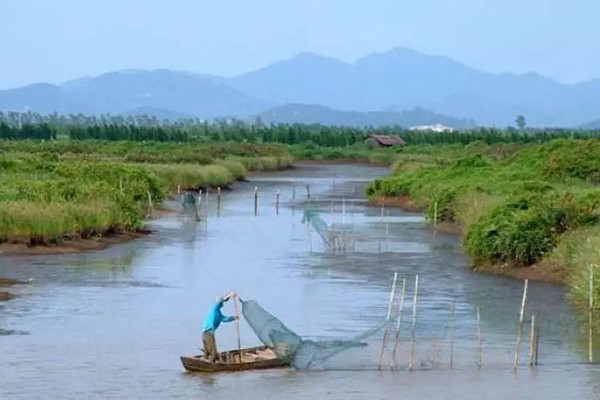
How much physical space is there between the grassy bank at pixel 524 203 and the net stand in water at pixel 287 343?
6295 mm

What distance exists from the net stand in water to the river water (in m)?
0.24

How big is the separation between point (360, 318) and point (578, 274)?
15.2ft

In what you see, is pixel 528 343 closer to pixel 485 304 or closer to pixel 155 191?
pixel 485 304

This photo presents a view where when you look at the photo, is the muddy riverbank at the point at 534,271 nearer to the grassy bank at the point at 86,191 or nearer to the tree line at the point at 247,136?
the grassy bank at the point at 86,191

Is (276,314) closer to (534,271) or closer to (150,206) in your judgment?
(534,271)

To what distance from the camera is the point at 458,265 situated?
36.6m

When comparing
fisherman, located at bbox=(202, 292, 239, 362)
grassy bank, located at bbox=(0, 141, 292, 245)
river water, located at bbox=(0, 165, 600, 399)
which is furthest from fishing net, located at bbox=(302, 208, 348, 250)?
fisherman, located at bbox=(202, 292, 239, 362)

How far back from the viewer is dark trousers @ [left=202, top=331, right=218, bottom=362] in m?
20.4

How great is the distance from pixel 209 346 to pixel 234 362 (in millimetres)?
462

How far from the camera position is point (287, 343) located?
2070 centimetres

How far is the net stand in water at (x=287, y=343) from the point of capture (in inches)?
816

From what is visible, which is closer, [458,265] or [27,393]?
[27,393]

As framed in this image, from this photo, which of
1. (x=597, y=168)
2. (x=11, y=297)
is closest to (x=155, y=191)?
(x=597, y=168)

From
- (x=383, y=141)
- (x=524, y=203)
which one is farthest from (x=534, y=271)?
(x=383, y=141)
